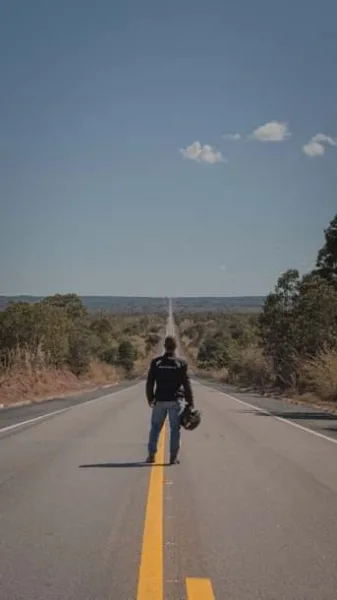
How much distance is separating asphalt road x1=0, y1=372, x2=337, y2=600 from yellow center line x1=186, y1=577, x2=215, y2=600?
20 millimetres

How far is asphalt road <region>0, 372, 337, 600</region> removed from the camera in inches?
214

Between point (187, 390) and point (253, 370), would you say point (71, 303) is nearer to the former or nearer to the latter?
point (253, 370)

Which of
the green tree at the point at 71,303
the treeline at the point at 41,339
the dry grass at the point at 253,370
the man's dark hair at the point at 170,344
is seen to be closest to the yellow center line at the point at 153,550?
the man's dark hair at the point at 170,344

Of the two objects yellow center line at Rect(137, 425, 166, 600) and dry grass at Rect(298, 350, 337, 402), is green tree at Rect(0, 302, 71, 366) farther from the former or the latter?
yellow center line at Rect(137, 425, 166, 600)

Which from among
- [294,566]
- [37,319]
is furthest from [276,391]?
[294,566]

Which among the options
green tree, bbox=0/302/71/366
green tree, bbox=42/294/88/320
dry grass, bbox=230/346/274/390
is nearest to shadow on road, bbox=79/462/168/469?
green tree, bbox=0/302/71/366

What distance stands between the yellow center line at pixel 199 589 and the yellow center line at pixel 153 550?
0.65 ft

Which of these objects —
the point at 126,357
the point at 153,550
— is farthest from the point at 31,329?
the point at 126,357

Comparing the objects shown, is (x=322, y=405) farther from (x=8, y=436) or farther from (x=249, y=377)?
(x=249, y=377)

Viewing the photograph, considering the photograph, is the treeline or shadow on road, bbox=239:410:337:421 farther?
the treeline

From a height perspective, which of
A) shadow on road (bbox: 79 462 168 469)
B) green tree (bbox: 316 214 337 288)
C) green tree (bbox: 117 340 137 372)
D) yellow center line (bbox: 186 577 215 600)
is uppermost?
green tree (bbox: 316 214 337 288)

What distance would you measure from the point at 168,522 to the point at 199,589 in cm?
216

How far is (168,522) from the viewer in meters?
7.42

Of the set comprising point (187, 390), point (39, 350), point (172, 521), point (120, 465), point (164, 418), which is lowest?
point (39, 350)
